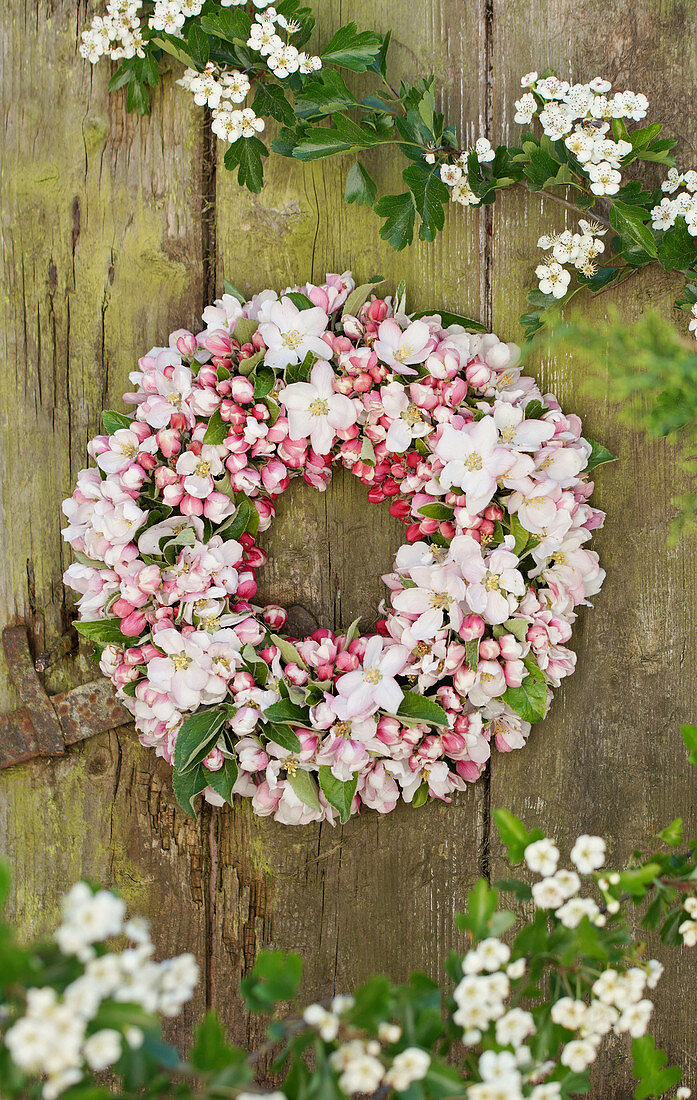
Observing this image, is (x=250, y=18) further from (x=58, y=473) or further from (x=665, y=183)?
(x=58, y=473)

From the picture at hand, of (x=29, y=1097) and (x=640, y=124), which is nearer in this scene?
(x=29, y=1097)

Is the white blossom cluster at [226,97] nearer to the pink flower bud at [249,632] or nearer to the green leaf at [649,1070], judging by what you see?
the pink flower bud at [249,632]

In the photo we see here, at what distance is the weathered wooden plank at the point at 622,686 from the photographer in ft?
4.24

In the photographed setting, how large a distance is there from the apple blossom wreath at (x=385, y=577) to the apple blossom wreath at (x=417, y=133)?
183mm

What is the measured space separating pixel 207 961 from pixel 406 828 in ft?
1.40

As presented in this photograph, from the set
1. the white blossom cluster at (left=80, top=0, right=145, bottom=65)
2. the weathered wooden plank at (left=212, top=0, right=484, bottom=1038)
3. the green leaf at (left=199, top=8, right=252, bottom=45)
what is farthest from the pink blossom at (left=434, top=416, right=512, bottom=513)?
the white blossom cluster at (left=80, top=0, right=145, bottom=65)

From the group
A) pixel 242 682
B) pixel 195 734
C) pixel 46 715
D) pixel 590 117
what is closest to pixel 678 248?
pixel 590 117

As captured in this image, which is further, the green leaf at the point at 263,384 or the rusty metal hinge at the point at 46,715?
the rusty metal hinge at the point at 46,715

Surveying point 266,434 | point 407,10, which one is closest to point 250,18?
point 407,10

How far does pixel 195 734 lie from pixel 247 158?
908 mm

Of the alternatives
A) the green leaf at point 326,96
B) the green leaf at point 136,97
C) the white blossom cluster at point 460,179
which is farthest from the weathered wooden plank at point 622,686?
the green leaf at point 136,97

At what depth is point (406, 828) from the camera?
1.33m

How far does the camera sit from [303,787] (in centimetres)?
117

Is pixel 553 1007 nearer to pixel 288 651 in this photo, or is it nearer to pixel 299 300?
pixel 288 651
